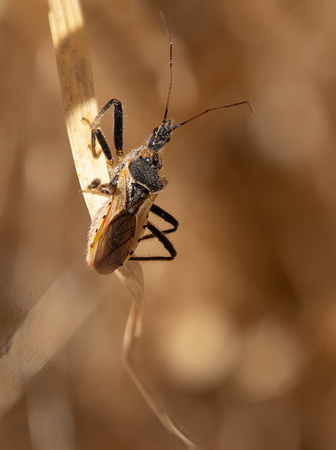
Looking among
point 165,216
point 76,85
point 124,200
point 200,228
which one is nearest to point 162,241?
point 165,216

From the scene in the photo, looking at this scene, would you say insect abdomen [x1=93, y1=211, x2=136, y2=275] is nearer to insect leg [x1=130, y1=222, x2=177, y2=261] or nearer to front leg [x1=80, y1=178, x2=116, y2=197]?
front leg [x1=80, y1=178, x2=116, y2=197]

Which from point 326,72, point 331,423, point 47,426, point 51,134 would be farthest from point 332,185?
point 47,426

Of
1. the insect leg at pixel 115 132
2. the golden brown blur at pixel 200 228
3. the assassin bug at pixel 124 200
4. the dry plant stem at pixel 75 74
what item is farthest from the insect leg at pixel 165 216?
the dry plant stem at pixel 75 74

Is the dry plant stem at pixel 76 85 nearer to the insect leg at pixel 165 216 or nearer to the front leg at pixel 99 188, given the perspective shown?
the front leg at pixel 99 188

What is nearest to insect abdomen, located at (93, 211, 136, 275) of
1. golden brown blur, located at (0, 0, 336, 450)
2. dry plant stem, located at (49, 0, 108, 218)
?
dry plant stem, located at (49, 0, 108, 218)

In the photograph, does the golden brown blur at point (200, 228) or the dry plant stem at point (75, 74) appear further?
the golden brown blur at point (200, 228)

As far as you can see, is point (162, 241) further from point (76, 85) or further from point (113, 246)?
point (76, 85)
